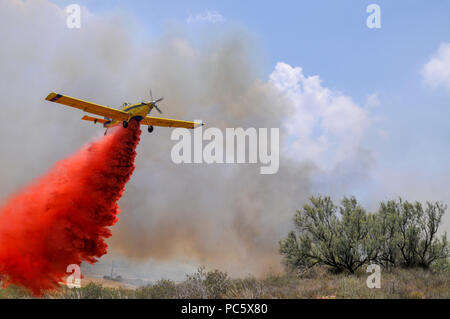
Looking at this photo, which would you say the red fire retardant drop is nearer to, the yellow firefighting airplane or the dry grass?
the yellow firefighting airplane

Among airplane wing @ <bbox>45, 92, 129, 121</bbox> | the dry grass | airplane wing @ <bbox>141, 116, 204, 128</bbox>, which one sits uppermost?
airplane wing @ <bbox>141, 116, 204, 128</bbox>

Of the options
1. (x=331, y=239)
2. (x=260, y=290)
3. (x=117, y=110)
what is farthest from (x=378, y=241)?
(x=117, y=110)

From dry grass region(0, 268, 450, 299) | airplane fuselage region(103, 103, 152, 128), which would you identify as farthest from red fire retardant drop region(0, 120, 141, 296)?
dry grass region(0, 268, 450, 299)

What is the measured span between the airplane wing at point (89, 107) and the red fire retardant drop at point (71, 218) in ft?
4.45

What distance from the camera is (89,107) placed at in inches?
1225

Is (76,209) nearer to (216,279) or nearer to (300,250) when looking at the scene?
(216,279)

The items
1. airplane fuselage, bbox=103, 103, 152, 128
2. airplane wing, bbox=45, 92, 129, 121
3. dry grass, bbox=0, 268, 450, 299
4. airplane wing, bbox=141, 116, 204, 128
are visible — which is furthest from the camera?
airplane wing, bbox=141, 116, 204, 128

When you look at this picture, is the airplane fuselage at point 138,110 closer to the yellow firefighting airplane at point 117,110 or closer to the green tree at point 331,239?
the yellow firefighting airplane at point 117,110

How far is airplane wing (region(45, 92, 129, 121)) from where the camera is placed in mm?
28906

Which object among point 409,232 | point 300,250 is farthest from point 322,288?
point 409,232

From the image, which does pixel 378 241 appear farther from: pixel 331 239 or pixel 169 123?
pixel 169 123

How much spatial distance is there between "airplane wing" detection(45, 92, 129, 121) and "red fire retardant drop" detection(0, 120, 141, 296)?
53.4 inches

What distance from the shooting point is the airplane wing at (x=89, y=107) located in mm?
28906

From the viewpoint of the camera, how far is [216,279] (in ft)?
65.4
